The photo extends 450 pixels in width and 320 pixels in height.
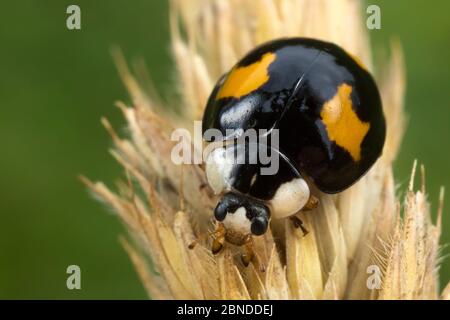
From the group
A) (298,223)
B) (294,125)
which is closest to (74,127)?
(294,125)

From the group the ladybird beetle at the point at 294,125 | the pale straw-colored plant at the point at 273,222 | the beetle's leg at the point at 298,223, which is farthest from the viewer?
the ladybird beetle at the point at 294,125

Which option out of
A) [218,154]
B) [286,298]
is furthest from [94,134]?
[286,298]

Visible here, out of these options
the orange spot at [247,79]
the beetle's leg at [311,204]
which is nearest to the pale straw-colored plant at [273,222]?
the beetle's leg at [311,204]

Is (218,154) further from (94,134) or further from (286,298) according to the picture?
(94,134)

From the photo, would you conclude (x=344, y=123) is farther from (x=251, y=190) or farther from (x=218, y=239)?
(x=218, y=239)

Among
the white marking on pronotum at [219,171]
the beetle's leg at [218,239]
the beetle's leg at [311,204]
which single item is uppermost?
the white marking on pronotum at [219,171]

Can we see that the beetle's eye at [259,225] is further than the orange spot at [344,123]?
No

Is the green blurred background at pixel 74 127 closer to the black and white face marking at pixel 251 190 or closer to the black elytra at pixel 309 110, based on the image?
the black elytra at pixel 309 110
